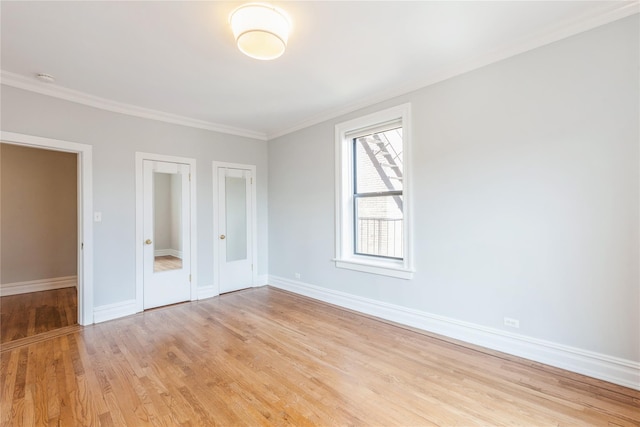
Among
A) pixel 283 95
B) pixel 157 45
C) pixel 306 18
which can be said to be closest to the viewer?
pixel 306 18

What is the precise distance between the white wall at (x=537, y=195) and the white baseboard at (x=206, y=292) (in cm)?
271

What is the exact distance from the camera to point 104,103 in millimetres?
3650

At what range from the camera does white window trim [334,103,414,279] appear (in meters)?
3.33

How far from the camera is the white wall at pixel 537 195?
2160mm

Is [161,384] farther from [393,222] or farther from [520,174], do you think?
[520,174]

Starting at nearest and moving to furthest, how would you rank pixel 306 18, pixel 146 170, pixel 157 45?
pixel 306 18 < pixel 157 45 < pixel 146 170

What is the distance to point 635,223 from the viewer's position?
2.09 meters

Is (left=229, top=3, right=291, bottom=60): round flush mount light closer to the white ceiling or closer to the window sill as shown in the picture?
the white ceiling

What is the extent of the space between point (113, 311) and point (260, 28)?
12.3 ft

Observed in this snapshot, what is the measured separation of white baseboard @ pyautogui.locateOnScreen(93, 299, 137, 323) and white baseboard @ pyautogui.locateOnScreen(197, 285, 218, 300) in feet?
2.85

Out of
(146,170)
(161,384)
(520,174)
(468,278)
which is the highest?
(146,170)

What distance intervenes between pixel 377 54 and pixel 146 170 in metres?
3.31

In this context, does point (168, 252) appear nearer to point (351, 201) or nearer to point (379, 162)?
point (351, 201)

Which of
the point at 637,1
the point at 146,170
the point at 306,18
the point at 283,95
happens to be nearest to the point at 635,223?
the point at 637,1
